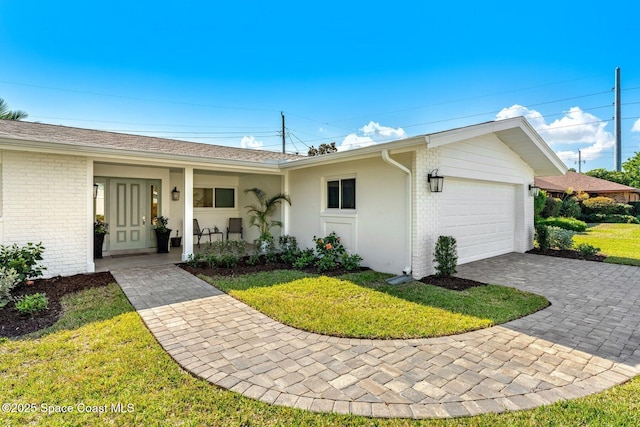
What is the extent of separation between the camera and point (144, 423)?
2344mm

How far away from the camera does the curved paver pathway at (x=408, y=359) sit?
2697 millimetres

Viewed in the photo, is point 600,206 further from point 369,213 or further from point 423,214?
point 369,213

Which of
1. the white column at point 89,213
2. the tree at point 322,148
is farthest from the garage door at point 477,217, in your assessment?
the tree at point 322,148

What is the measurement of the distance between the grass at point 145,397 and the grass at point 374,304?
1536 mm

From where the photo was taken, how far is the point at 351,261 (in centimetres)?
767

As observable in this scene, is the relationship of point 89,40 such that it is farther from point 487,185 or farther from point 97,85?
point 487,185

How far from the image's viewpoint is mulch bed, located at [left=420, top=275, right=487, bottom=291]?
628 cm

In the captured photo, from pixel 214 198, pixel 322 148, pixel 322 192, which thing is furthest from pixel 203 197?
pixel 322 148

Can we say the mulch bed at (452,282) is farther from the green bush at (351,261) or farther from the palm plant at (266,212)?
the palm plant at (266,212)

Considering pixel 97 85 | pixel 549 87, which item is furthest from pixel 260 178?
pixel 549 87

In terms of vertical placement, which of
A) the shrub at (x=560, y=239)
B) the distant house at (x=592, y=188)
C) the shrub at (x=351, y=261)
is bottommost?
the shrub at (x=351, y=261)

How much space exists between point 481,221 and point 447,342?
640 cm

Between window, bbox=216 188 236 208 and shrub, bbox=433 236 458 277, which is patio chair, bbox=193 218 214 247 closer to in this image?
window, bbox=216 188 236 208

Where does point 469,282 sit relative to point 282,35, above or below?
below
